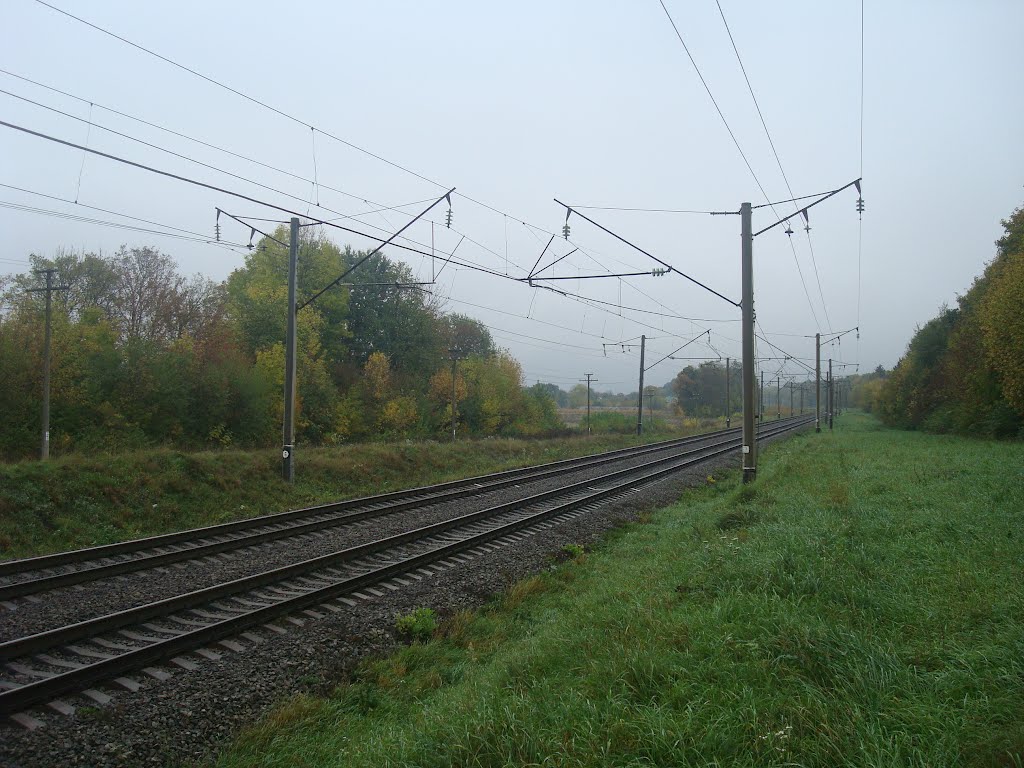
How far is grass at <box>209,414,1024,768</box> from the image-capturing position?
12.6 ft

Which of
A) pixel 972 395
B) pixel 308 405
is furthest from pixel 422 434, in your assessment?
pixel 972 395

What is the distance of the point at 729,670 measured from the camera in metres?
4.83

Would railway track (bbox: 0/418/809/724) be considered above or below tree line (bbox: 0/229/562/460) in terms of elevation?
below

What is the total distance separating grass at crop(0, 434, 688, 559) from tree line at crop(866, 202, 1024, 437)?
22.3 meters

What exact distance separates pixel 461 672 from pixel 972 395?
40.6m

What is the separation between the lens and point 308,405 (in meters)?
37.6

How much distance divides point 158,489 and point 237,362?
57.7 feet

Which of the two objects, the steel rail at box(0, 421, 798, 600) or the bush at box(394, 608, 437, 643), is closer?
the bush at box(394, 608, 437, 643)

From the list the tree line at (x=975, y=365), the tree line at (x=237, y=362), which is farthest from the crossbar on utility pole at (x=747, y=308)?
the tree line at (x=975, y=365)

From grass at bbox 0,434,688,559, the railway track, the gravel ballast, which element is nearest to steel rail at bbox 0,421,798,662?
the railway track

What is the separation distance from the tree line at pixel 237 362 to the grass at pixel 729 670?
1172cm

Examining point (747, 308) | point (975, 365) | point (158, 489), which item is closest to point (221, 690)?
point (158, 489)

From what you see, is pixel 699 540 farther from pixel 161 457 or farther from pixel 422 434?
pixel 422 434

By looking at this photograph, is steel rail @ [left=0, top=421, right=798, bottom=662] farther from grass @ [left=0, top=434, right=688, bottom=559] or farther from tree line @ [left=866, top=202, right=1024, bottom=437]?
tree line @ [left=866, top=202, right=1024, bottom=437]
